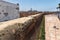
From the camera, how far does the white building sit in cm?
1520

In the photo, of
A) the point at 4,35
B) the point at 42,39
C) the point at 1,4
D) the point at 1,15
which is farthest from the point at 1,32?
the point at 1,4

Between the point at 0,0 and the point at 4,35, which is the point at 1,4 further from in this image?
the point at 4,35

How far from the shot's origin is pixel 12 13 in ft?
58.8

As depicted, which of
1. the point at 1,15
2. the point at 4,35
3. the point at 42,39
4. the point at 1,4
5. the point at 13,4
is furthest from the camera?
the point at 13,4

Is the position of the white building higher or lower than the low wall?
lower

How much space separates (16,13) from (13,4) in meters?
1.17

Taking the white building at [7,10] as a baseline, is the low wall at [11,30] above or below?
above

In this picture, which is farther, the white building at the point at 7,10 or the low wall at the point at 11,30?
the white building at the point at 7,10

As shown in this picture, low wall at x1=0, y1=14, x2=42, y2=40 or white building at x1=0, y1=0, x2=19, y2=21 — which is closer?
low wall at x1=0, y1=14, x2=42, y2=40

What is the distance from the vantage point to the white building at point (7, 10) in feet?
49.9

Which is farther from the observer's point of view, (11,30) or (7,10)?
(7,10)

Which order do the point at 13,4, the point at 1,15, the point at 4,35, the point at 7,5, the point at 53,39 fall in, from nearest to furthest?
the point at 4,35, the point at 53,39, the point at 1,15, the point at 7,5, the point at 13,4

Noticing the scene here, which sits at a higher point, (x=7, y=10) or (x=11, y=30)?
(x=11, y=30)

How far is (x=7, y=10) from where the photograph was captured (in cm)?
1670
